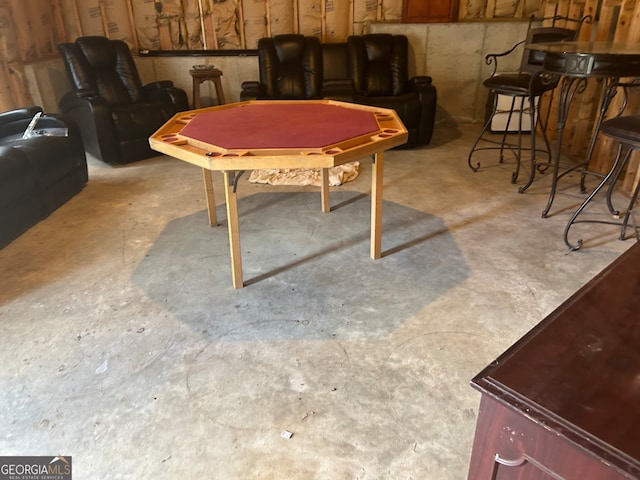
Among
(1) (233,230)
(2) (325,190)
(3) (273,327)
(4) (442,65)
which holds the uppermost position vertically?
(4) (442,65)

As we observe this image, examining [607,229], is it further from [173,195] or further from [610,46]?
[173,195]

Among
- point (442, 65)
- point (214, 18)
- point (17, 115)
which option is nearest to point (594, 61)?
point (442, 65)

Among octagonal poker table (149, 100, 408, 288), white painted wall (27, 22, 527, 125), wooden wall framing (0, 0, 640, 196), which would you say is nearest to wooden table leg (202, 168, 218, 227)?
octagonal poker table (149, 100, 408, 288)

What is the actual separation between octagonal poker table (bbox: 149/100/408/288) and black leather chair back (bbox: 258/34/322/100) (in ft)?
6.79

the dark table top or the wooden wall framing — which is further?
the wooden wall framing

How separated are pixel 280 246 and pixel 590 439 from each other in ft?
7.40

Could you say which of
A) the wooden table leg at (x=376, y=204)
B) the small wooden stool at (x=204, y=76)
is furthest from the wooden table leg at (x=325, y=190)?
the small wooden stool at (x=204, y=76)

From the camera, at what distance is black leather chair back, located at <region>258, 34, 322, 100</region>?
501cm

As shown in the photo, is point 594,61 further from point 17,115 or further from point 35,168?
point 17,115

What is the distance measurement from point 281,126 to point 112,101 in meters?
3.02

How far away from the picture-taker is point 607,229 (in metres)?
→ 2.95

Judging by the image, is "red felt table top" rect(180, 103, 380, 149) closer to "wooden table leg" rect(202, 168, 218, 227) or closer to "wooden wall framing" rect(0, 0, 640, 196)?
"wooden table leg" rect(202, 168, 218, 227)

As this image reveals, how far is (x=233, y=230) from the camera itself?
2.30 metres

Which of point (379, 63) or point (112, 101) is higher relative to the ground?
point (379, 63)
